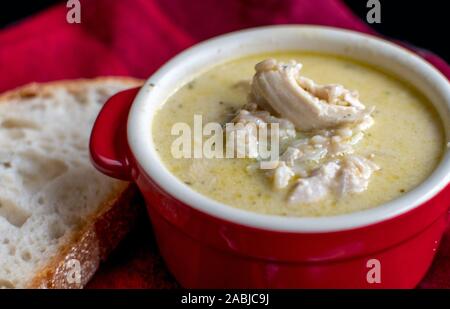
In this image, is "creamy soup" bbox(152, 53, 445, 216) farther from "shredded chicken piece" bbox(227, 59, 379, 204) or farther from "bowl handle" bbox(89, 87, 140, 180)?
"bowl handle" bbox(89, 87, 140, 180)

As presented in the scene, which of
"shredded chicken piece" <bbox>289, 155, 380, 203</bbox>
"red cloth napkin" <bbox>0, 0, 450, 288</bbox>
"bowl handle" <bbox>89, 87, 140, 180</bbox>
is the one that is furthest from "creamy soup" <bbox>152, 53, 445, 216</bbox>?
"red cloth napkin" <bbox>0, 0, 450, 288</bbox>

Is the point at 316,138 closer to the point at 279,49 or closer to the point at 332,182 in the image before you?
the point at 332,182

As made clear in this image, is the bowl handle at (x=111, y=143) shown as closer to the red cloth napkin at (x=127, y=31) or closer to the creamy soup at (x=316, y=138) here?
the creamy soup at (x=316, y=138)

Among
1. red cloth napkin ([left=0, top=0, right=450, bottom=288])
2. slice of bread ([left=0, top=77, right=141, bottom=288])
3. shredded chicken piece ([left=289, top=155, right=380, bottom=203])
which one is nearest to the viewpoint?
shredded chicken piece ([left=289, top=155, right=380, bottom=203])

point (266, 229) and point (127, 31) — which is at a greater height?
point (266, 229)

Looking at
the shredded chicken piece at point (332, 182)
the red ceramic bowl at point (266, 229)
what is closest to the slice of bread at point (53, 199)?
the red ceramic bowl at point (266, 229)

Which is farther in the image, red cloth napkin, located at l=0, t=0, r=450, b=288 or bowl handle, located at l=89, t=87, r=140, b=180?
red cloth napkin, located at l=0, t=0, r=450, b=288

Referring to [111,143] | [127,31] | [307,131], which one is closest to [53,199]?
[111,143]

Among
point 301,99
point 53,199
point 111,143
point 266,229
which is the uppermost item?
point 301,99
